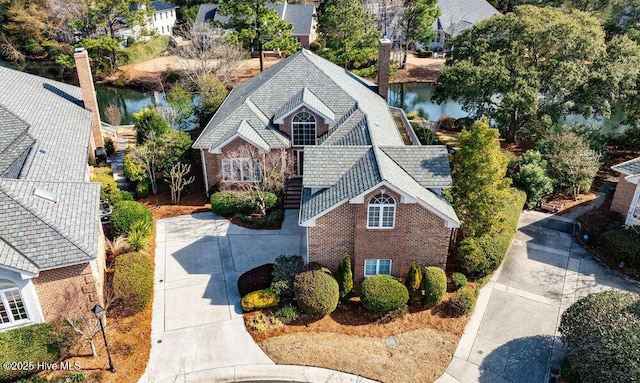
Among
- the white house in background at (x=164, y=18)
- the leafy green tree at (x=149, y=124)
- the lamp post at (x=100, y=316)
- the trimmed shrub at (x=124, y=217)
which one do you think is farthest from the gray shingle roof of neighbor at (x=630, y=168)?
the white house in background at (x=164, y=18)

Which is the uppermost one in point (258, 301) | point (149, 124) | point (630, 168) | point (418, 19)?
point (418, 19)

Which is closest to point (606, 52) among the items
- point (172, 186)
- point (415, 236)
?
point (415, 236)

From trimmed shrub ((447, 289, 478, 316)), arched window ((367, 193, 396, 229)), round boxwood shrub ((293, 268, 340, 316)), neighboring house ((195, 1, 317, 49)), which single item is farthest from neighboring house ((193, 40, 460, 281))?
neighboring house ((195, 1, 317, 49))

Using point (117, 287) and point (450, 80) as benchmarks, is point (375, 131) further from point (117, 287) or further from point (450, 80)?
point (117, 287)

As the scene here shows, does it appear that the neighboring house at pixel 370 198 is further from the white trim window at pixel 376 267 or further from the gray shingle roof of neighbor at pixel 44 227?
the gray shingle roof of neighbor at pixel 44 227

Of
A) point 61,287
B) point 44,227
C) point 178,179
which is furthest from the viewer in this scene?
point 178,179

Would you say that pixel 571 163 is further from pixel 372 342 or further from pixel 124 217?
pixel 124 217

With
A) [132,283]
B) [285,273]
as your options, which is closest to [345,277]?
[285,273]
